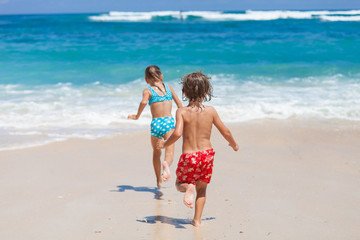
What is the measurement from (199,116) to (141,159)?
2.36m

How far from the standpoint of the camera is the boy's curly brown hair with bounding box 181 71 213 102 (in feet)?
10.2

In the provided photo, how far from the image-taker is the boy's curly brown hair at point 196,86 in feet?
10.2

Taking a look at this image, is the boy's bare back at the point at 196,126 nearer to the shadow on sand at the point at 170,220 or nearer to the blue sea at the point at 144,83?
the shadow on sand at the point at 170,220

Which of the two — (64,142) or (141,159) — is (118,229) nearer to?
(141,159)

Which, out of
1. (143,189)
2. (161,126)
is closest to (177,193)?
(143,189)

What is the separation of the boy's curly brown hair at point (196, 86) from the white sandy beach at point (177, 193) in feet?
3.45

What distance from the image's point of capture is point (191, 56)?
17750 millimetres

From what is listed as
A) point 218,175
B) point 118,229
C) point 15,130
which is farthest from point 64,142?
point 118,229

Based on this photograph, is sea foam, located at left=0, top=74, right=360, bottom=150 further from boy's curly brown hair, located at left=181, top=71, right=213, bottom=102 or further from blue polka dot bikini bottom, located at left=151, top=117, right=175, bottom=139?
boy's curly brown hair, located at left=181, top=71, right=213, bottom=102

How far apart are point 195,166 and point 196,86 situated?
603 millimetres

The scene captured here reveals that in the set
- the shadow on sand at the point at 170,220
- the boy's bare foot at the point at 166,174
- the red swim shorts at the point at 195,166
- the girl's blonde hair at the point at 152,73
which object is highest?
the girl's blonde hair at the point at 152,73

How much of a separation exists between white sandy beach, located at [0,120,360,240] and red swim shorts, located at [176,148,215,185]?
0.43 meters

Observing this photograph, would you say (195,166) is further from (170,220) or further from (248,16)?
(248,16)

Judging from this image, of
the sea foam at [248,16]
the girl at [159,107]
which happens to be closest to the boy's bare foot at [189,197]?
the girl at [159,107]
